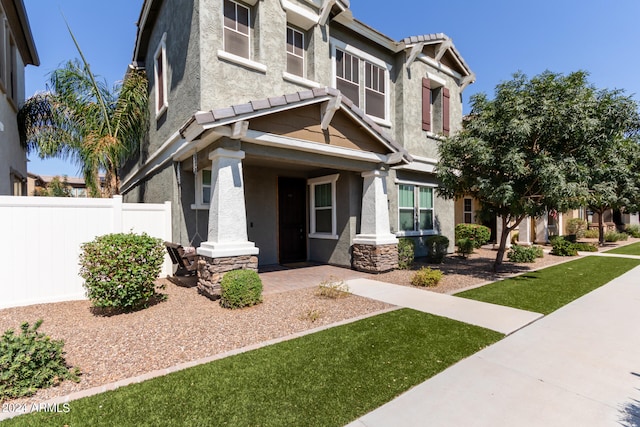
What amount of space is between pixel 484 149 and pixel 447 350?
634cm

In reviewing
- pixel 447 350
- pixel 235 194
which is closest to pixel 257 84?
pixel 235 194

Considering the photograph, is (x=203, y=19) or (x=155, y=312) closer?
(x=155, y=312)

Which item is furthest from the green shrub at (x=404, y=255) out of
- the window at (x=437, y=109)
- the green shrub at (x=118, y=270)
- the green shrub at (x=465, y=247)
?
the green shrub at (x=118, y=270)

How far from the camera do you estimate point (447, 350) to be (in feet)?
14.1

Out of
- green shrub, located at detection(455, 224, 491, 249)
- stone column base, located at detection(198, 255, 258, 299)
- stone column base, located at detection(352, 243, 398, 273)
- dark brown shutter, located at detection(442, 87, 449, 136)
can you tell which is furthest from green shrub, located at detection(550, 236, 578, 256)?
stone column base, located at detection(198, 255, 258, 299)

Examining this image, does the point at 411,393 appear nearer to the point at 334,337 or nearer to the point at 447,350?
the point at 447,350

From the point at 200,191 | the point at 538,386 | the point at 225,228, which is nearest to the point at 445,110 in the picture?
the point at 200,191

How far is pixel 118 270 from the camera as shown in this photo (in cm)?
562

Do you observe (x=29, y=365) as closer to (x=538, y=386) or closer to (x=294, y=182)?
(x=538, y=386)

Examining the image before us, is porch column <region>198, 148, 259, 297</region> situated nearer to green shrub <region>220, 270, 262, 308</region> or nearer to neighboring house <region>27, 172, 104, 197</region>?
green shrub <region>220, 270, 262, 308</region>

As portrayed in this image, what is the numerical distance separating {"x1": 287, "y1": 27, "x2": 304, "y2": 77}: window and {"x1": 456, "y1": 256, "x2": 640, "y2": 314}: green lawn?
25.5ft

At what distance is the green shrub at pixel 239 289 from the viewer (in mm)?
5945

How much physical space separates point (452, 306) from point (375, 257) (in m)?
3.18

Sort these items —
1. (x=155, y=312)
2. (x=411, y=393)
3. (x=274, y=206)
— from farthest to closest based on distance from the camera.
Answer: (x=274, y=206) → (x=155, y=312) → (x=411, y=393)
